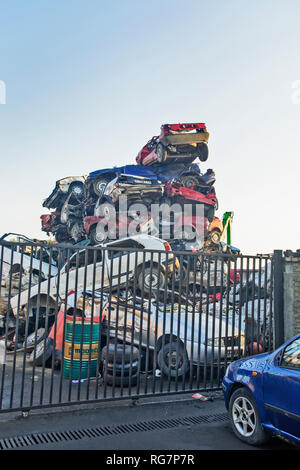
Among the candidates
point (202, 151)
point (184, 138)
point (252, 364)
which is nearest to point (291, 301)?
point (252, 364)

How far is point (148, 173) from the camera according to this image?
16984 millimetres

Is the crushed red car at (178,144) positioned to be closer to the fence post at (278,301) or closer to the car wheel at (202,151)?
the car wheel at (202,151)


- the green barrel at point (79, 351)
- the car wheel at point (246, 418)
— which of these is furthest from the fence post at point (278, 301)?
the green barrel at point (79, 351)

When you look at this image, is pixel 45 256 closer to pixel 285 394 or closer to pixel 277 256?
pixel 277 256

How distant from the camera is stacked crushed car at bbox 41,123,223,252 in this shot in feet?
51.8

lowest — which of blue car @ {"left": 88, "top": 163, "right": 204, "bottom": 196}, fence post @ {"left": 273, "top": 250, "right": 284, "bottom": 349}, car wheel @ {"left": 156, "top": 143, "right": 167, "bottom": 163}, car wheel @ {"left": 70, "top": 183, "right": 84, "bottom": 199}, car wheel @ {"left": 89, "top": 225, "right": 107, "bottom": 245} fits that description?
fence post @ {"left": 273, "top": 250, "right": 284, "bottom": 349}

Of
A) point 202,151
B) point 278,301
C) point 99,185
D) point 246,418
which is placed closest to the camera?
point 246,418

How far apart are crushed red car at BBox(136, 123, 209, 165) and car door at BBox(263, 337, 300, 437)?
1430 cm

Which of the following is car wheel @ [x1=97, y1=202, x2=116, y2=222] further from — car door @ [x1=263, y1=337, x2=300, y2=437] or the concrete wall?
car door @ [x1=263, y1=337, x2=300, y2=437]

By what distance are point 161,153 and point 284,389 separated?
602 inches

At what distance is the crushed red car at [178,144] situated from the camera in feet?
54.9

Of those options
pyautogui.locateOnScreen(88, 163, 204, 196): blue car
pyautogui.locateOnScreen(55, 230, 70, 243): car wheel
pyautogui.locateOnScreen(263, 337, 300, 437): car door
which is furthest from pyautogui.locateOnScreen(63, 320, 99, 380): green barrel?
pyautogui.locateOnScreen(55, 230, 70, 243): car wheel

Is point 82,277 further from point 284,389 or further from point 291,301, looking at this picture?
point 284,389
